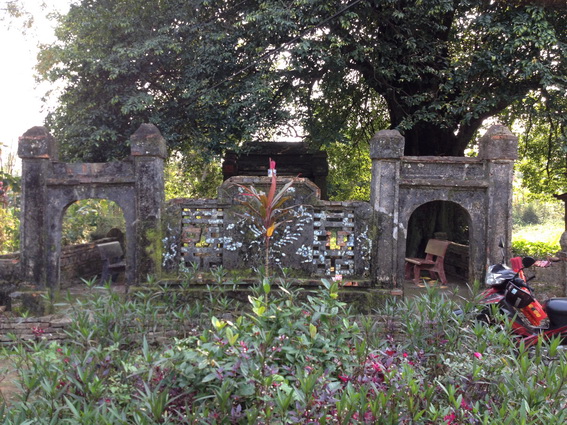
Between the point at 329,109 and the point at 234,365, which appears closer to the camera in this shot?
the point at 234,365

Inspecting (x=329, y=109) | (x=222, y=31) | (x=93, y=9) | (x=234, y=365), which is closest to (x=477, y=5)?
(x=329, y=109)

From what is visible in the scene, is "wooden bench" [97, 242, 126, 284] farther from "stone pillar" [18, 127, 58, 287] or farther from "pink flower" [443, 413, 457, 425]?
"pink flower" [443, 413, 457, 425]

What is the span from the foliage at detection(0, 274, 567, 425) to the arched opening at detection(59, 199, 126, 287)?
6524mm

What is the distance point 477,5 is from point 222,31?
4.83 meters

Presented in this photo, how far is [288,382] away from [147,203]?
14.9 feet

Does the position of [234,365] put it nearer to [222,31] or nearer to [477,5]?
[222,31]

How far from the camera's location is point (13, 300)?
22.2 feet

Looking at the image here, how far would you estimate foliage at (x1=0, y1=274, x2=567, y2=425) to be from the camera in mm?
2396

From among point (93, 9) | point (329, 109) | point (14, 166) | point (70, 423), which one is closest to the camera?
point (70, 423)

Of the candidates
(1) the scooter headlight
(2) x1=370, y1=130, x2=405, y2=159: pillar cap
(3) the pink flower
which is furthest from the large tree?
(3) the pink flower

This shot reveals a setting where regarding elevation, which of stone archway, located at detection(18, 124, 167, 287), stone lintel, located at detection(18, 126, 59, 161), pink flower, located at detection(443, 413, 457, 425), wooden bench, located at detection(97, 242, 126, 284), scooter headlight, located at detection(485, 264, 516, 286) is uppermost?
stone lintel, located at detection(18, 126, 59, 161)

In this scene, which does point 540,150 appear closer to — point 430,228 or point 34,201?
point 430,228

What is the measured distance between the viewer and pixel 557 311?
207 inches

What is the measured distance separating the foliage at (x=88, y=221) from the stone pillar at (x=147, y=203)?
4.74 m
